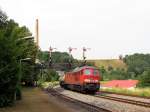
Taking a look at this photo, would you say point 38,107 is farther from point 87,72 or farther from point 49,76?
point 49,76

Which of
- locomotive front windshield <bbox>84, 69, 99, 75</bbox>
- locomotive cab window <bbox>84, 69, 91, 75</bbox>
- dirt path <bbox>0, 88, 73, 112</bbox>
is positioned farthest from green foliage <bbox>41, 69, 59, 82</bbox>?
dirt path <bbox>0, 88, 73, 112</bbox>


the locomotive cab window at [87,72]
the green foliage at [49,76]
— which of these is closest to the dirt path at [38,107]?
the locomotive cab window at [87,72]

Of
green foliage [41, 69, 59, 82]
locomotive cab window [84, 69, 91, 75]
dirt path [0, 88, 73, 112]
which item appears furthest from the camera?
green foliage [41, 69, 59, 82]

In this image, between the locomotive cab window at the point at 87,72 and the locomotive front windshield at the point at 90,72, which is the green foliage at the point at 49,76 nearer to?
the locomotive front windshield at the point at 90,72

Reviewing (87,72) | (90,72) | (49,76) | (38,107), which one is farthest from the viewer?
(49,76)

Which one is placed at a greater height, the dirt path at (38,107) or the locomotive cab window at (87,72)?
the locomotive cab window at (87,72)

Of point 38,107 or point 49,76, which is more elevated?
point 49,76

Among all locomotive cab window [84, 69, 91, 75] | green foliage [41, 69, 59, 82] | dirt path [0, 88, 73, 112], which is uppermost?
green foliage [41, 69, 59, 82]

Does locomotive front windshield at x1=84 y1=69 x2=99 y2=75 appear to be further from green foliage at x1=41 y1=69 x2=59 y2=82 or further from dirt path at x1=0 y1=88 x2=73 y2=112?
green foliage at x1=41 y1=69 x2=59 y2=82

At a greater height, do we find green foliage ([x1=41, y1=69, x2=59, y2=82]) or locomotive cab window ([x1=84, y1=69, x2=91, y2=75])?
green foliage ([x1=41, y1=69, x2=59, y2=82])

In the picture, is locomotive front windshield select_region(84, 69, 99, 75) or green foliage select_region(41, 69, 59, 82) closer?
locomotive front windshield select_region(84, 69, 99, 75)

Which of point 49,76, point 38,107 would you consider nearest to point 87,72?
point 38,107

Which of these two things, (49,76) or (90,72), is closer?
(90,72)

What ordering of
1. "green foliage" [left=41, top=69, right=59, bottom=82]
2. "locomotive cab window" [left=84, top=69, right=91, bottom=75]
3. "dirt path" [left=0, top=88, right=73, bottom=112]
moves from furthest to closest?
"green foliage" [left=41, top=69, right=59, bottom=82] → "locomotive cab window" [left=84, top=69, right=91, bottom=75] → "dirt path" [left=0, top=88, right=73, bottom=112]
